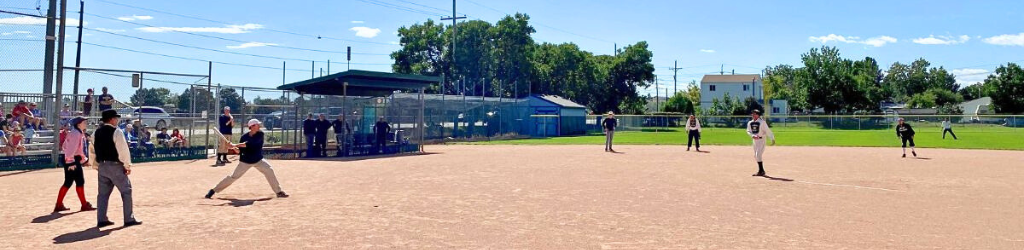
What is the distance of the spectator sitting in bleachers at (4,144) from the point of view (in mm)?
17266

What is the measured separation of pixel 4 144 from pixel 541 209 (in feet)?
46.9

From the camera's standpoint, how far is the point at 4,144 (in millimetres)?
17359

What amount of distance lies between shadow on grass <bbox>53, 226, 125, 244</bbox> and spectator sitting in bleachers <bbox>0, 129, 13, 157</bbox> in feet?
36.3

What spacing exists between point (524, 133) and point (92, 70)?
29.4 meters

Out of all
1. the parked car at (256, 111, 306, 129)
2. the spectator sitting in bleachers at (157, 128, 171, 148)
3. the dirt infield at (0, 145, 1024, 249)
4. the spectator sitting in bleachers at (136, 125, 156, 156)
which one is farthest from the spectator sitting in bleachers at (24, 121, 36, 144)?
the parked car at (256, 111, 306, 129)

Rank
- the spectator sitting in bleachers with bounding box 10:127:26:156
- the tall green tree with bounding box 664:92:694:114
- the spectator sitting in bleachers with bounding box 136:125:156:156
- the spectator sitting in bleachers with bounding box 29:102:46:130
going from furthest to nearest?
1. the tall green tree with bounding box 664:92:694:114
2. the spectator sitting in bleachers with bounding box 136:125:156:156
3. the spectator sitting in bleachers with bounding box 29:102:46:130
4. the spectator sitting in bleachers with bounding box 10:127:26:156

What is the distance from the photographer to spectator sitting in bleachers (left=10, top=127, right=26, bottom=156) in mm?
17391

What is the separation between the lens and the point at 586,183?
14547 mm

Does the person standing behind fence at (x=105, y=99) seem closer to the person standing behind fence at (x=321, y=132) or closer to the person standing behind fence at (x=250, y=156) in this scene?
the person standing behind fence at (x=321, y=132)

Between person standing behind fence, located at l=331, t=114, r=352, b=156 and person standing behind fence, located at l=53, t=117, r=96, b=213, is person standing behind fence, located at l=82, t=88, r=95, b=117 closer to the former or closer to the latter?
person standing behind fence, located at l=331, t=114, r=352, b=156

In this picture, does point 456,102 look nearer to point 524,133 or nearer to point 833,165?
point 524,133

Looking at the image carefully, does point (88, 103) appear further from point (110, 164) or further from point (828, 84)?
point (828, 84)

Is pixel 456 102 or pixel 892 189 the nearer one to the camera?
pixel 892 189

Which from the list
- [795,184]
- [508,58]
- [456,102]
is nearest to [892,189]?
[795,184]
